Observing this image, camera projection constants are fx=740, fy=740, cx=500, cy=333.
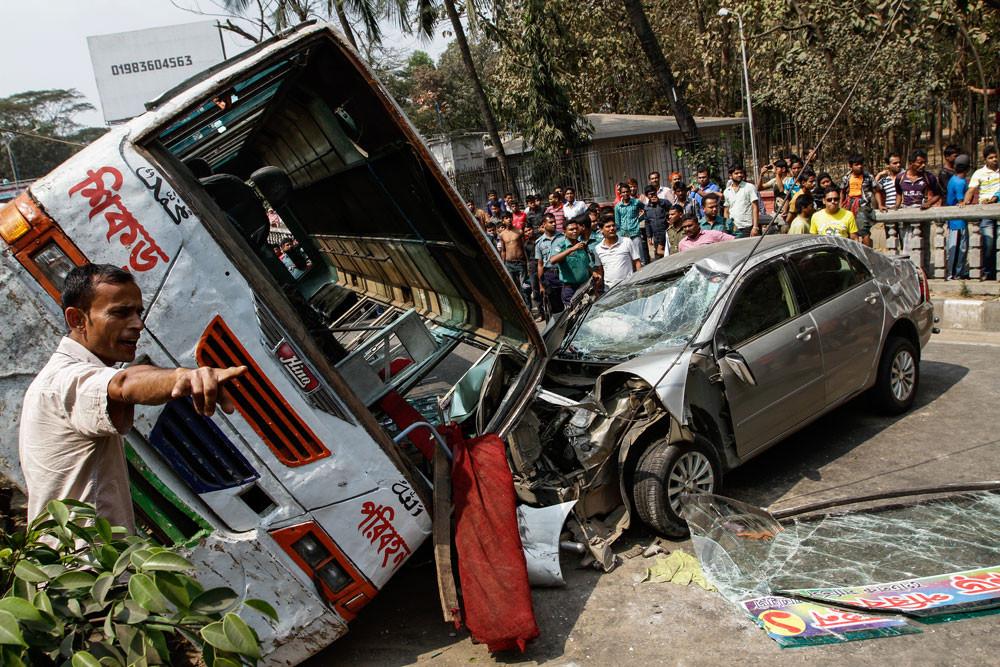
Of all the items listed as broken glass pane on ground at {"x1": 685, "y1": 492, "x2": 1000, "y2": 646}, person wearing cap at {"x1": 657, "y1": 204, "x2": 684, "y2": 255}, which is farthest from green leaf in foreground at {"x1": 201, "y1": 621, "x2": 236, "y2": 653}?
person wearing cap at {"x1": 657, "y1": 204, "x2": 684, "y2": 255}

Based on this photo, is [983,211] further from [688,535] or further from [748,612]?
[748,612]

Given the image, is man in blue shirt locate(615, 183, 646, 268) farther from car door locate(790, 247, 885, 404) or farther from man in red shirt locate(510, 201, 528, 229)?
car door locate(790, 247, 885, 404)

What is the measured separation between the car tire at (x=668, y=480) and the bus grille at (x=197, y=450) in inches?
89.2

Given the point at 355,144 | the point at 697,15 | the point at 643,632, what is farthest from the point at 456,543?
the point at 697,15

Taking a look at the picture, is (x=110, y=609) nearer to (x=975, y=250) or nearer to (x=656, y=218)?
(x=975, y=250)

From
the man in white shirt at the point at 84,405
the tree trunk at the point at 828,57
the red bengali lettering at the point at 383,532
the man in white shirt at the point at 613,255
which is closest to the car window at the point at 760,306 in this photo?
the red bengali lettering at the point at 383,532

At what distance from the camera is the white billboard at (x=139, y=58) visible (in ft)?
103

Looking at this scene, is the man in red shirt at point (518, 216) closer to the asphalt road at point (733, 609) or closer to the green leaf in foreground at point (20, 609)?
the asphalt road at point (733, 609)

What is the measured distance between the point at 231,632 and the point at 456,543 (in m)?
1.96

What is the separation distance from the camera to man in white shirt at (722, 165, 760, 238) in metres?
10.3

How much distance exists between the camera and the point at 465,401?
4527 millimetres

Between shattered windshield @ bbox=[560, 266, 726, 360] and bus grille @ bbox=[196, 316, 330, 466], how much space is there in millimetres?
2378

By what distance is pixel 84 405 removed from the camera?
2.21 metres

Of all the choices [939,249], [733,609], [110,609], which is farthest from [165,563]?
[939,249]
